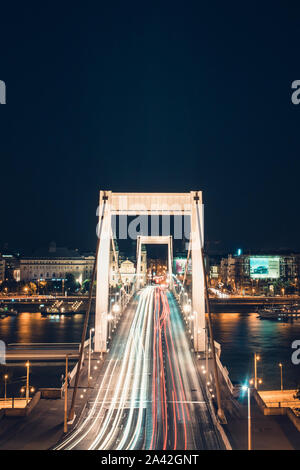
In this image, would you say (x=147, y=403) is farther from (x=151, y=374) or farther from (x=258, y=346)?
(x=258, y=346)

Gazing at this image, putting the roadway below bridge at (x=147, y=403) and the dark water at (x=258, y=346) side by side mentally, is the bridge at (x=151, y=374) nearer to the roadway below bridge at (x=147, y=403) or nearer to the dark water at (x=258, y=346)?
the roadway below bridge at (x=147, y=403)

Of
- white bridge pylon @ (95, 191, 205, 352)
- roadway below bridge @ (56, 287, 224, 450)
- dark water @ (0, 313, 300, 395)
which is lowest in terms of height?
dark water @ (0, 313, 300, 395)

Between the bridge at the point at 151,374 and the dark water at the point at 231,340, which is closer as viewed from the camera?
the bridge at the point at 151,374

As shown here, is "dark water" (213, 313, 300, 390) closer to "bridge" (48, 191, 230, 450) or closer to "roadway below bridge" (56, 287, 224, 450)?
"bridge" (48, 191, 230, 450)

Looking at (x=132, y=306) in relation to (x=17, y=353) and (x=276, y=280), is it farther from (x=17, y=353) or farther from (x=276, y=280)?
(x=276, y=280)

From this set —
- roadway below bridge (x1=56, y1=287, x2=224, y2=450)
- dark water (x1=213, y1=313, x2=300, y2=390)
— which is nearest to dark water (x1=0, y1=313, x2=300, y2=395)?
dark water (x1=213, y1=313, x2=300, y2=390)

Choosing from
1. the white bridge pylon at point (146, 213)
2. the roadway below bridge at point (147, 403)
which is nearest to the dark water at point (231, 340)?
the roadway below bridge at point (147, 403)

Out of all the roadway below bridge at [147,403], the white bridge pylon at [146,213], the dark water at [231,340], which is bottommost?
the dark water at [231,340]

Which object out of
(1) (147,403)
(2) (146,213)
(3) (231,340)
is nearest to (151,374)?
(1) (147,403)
